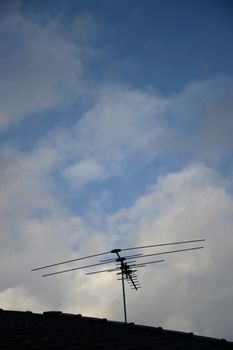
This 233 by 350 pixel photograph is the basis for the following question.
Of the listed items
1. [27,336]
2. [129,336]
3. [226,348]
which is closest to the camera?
[27,336]

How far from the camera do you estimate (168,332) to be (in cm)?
1396

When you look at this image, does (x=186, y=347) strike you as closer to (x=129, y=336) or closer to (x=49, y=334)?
(x=129, y=336)

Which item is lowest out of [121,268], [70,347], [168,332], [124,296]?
[70,347]

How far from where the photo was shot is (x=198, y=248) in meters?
15.0

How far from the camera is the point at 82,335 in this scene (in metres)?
10.9

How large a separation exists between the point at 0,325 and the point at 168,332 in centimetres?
648

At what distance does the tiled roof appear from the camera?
29.6 ft

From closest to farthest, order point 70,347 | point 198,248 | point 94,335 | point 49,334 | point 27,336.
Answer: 1. point 70,347
2. point 27,336
3. point 49,334
4. point 94,335
5. point 198,248

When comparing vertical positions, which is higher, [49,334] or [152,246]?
[152,246]

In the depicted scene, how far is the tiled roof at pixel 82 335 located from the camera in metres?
9.02

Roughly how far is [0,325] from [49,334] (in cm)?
163

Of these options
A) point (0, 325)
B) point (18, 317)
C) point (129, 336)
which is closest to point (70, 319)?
point (18, 317)

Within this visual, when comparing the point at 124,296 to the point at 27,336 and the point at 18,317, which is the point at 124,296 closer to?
the point at 18,317

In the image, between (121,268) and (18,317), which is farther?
(121,268)
